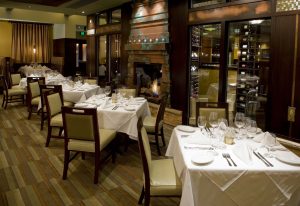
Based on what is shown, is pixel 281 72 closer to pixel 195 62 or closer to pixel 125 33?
pixel 195 62

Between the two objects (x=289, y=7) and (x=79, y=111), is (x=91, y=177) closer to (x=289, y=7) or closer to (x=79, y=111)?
(x=79, y=111)

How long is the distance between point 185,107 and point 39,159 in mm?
3149

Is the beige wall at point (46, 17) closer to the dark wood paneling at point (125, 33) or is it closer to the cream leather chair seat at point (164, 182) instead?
the dark wood paneling at point (125, 33)

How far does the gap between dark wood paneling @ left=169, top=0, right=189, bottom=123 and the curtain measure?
345 inches

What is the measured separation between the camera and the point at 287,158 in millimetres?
2326

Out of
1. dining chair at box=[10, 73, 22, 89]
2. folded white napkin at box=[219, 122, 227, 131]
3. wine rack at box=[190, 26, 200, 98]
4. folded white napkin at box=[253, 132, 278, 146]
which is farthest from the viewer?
dining chair at box=[10, 73, 22, 89]

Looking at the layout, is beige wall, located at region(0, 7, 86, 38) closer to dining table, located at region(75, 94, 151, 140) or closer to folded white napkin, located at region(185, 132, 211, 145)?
dining table, located at region(75, 94, 151, 140)

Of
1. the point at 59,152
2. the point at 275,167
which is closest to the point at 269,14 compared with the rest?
the point at 275,167

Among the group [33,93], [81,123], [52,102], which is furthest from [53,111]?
[33,93]

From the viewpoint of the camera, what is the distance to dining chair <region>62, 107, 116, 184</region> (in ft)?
11.0

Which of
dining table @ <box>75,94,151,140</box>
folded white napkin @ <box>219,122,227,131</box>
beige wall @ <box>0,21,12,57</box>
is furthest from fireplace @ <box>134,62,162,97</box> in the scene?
beige wall @ <box>0,21,12,57</box>

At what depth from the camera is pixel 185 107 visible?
20.4ft

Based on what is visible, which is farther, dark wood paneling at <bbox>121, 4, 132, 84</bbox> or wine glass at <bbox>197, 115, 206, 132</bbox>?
dark wood paneling at <bbox>121, 4, 132, 84</bbox>

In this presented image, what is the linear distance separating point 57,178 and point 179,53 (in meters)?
3.71
